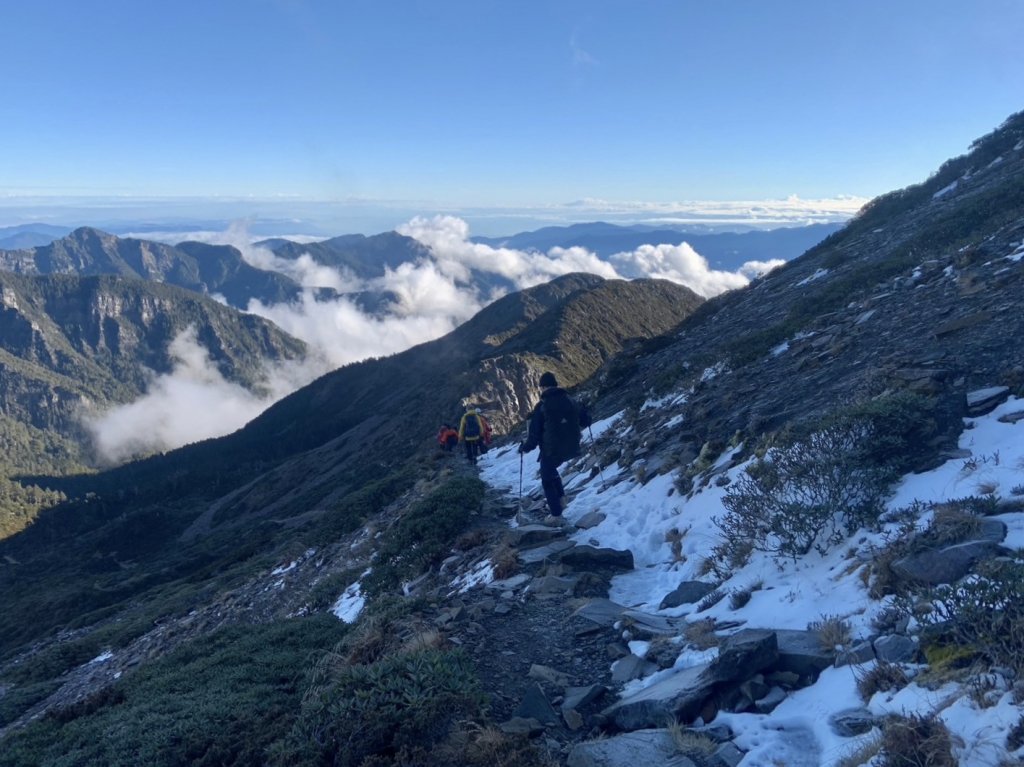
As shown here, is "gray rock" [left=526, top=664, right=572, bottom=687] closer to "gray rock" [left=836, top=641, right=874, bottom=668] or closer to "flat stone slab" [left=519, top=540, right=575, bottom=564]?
"gray rock" [left=836, top=641, right=874, bottom=668]

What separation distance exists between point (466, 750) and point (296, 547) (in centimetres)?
2122

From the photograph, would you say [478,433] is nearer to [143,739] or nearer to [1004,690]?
[143,739]

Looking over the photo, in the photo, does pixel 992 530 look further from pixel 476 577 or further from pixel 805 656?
pixel 476 577

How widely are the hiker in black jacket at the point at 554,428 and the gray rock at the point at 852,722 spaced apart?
774 cm

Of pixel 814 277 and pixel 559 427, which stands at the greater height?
pixel 814 277

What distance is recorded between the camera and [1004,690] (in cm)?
382

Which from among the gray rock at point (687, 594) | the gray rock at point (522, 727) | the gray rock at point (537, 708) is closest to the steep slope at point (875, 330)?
the gray rock at point (687, 594)

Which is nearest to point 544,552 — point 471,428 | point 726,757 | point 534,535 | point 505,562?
point 505,562

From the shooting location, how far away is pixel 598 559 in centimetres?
946

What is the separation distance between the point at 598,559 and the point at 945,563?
484 cm

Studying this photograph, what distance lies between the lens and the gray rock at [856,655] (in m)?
4.95

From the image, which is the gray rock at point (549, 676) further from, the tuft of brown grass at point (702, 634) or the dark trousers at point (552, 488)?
the dark trousers at point (552, 488)

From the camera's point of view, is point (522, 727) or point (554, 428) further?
point (554, 428)

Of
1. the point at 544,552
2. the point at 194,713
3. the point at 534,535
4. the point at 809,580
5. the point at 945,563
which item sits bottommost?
the point at 194,713
